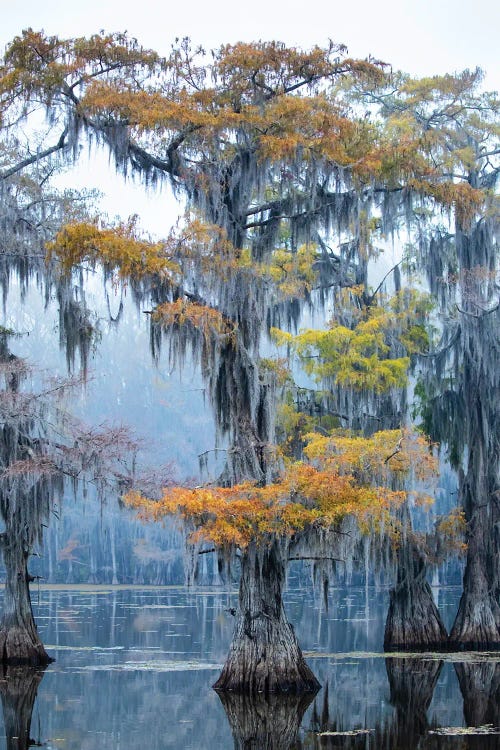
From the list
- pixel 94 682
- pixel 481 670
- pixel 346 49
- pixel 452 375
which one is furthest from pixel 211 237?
pixel 452 375

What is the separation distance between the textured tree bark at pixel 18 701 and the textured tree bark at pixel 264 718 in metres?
2.47

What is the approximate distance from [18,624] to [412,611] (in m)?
8.54

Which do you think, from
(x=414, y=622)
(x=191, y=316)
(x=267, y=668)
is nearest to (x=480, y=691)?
(x=267, y=668)

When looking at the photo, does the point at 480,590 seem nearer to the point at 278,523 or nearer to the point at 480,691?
the point at 480,691

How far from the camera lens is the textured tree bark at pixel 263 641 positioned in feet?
56.2

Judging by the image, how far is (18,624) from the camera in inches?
816

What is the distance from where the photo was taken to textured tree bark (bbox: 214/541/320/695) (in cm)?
1712

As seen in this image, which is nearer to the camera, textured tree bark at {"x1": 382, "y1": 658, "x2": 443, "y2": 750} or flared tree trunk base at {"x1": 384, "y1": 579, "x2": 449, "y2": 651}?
textured tree bark at {"x1": 382, "y1": 658, "x2": 443, "y2": 750}

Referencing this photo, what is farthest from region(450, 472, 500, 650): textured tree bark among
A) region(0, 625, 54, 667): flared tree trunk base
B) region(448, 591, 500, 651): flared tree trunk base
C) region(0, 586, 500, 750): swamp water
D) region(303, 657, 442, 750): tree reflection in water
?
region(0, 625, 54, 667): flared tree trunk base

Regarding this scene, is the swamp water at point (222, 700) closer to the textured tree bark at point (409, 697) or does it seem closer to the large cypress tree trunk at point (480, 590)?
Result: the textured tree bark at point (409, 697)

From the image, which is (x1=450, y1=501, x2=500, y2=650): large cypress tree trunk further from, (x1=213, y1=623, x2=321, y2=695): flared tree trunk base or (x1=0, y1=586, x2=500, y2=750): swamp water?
(x1=213, y1=623, x2=321, y2=695): flared tree trunk base

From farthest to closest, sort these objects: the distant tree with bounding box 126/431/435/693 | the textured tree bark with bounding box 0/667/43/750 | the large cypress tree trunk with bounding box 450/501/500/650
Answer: the large cypress tree trunk with bounding box 450/501/500/650, the distant tree with bounding box 126/431/435/693, the textured tree bark with bounding box 0/667/43/750

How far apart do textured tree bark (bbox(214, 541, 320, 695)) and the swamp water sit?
491mm

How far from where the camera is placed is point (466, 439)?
1016 inches
